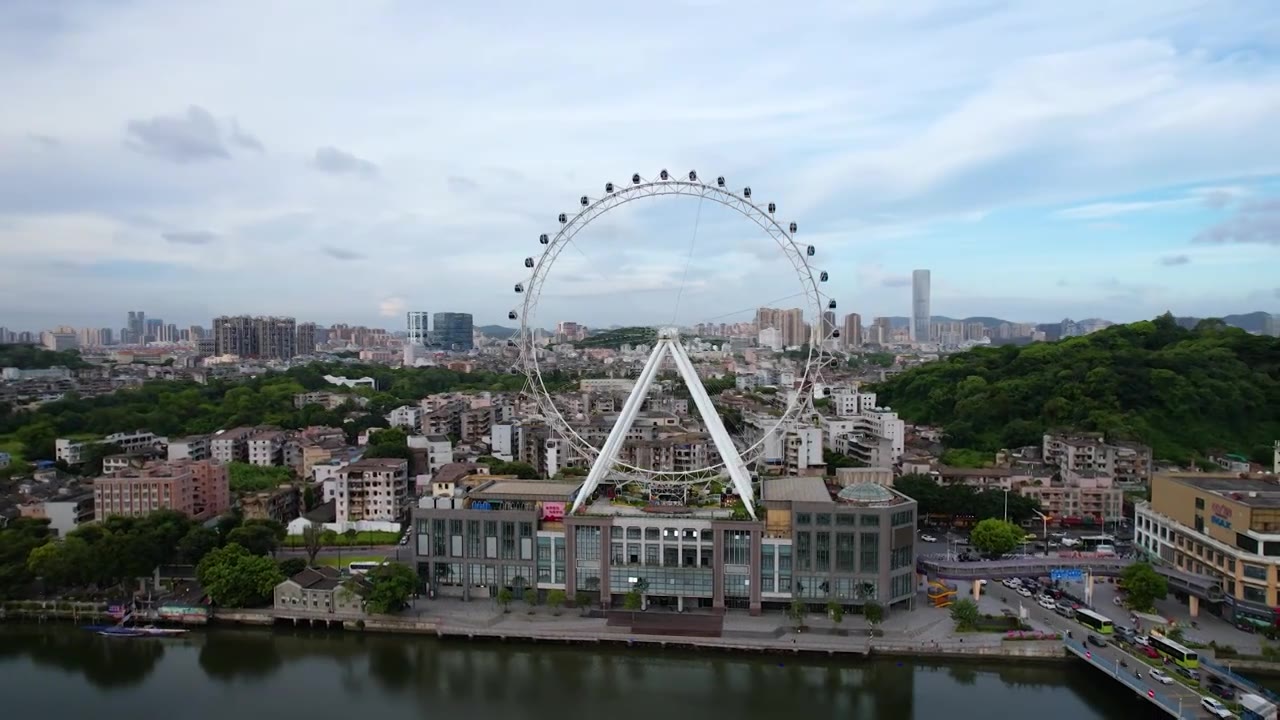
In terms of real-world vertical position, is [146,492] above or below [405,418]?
below

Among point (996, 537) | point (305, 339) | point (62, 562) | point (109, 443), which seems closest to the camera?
point (62, 562)

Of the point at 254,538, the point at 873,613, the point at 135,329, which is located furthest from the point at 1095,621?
the point at 135,329

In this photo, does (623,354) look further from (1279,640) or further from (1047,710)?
(1279,640)

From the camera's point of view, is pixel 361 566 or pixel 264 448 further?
pixel 264 448

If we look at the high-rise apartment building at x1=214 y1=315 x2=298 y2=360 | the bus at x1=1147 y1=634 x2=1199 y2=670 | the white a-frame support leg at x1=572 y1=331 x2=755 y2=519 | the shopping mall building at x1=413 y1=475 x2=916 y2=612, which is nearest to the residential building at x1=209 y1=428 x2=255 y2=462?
the shopping mall building at x1=413 y1=475 x2=916 y2=612

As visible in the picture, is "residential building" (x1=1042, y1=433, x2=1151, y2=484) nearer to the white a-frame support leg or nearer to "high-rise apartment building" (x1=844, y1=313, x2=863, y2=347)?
the white a-frame support leg

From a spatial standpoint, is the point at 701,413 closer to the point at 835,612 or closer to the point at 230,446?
the point at 835,612

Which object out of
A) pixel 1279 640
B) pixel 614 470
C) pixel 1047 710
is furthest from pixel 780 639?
pixel 1279 640
